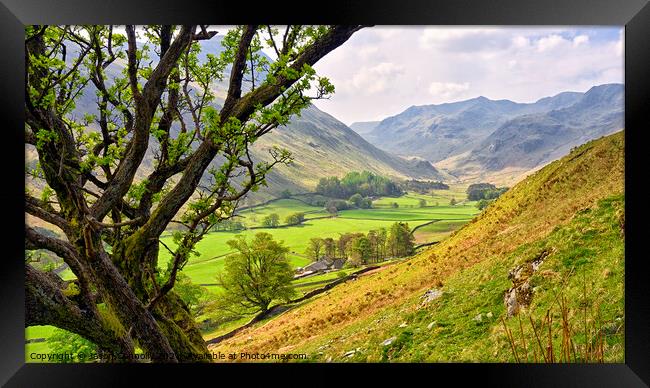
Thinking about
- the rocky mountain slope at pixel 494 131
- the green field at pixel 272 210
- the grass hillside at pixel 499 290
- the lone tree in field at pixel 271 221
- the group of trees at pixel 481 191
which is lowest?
the grass hillside at pixel 499 290

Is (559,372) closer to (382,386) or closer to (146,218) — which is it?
(382,386)

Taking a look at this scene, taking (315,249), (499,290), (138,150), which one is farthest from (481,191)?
(138,150)

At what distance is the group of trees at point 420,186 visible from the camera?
280 inches

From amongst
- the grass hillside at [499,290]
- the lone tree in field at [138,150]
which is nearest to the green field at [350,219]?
the grass hillside at [499,290]

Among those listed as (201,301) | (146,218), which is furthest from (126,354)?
(201,301)

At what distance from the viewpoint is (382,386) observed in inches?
175

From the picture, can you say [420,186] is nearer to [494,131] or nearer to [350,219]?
[350,219]

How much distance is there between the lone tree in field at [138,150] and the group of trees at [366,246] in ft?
9.02

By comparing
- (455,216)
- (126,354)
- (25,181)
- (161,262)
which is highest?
(25,181)

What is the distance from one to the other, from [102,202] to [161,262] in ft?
3.95

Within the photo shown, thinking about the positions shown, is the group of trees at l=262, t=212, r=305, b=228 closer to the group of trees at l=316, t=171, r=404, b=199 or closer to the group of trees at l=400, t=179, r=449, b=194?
the group of trees at l=316, t=171, r=404, b=199

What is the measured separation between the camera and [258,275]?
704cm
